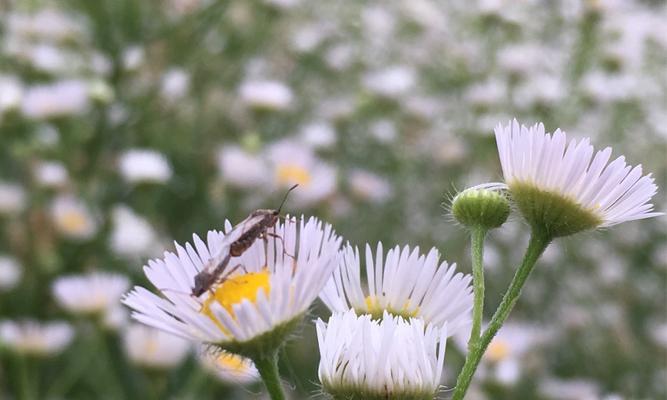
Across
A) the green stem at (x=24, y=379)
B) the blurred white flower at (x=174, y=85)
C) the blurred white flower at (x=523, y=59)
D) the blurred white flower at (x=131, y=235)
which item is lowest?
the green stem at (x=24, y=379)

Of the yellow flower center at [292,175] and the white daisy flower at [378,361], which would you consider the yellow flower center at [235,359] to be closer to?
the white daisy flower at [378,361]

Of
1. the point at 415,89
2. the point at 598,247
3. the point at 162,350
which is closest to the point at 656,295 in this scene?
the point at 598,247

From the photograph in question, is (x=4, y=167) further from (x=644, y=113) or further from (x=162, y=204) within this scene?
(x=644, y=113)

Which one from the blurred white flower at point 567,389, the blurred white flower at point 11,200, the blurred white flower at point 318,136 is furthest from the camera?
the blurred white flower at point 318,136

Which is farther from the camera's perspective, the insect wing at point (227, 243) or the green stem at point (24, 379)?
the green stem at point (24, 379)

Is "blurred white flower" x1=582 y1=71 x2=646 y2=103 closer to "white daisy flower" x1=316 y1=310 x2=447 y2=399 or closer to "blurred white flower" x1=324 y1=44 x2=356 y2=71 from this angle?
"blurred white flower" x1=324 y1=44 x2=356 y2=71

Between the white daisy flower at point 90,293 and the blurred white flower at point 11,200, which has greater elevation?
the blurred white flower at point 11,200

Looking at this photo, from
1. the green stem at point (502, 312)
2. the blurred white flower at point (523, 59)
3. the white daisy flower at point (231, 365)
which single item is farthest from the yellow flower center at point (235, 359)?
the blurred white flower at point (523, 59)

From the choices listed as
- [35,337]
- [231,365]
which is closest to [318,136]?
[35,337]
